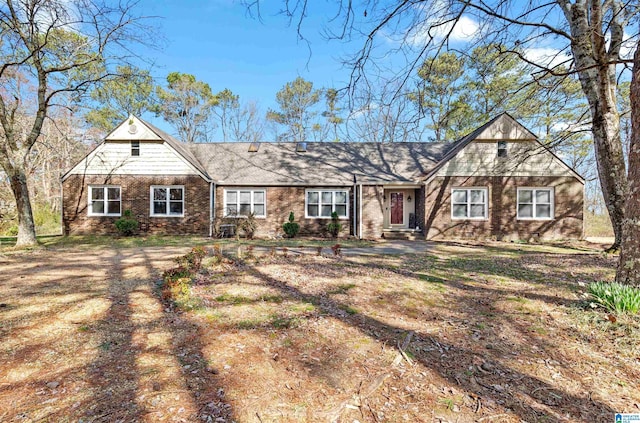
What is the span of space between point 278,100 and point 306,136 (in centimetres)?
442

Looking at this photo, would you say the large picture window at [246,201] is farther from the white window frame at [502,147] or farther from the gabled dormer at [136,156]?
the white window frame at [502,147]

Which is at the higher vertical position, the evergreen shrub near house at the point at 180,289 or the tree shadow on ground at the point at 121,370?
the evergreen shrub near house at the point at 180,289

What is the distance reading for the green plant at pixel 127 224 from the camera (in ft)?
46.7

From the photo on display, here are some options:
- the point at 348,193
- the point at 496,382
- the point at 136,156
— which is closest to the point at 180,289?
the point at 496,382

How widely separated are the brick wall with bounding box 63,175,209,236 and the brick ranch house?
48 millimetres

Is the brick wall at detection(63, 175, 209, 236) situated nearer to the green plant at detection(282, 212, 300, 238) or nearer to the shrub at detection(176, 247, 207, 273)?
the green plant at detection(282, 212, 300, 238)

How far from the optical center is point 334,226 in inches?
595

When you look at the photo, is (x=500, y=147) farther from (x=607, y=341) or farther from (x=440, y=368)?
(x=440, y=368)

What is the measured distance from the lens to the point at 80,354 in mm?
3168

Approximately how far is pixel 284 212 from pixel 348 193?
3.30 metres

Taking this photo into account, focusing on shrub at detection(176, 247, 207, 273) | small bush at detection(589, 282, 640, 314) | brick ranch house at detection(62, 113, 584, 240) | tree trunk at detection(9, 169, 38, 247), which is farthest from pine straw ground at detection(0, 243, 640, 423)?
brick ranch house at detection(62, 113, 584, 240)

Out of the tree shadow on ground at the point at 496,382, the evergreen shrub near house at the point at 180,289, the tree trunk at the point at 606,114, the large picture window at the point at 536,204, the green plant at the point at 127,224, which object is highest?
the tree trunk at the point at 606,114

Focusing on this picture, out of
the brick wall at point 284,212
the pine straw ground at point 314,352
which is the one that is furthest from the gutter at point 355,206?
the pine straw ground at point 314,352

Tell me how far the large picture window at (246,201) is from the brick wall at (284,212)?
0.67ft
